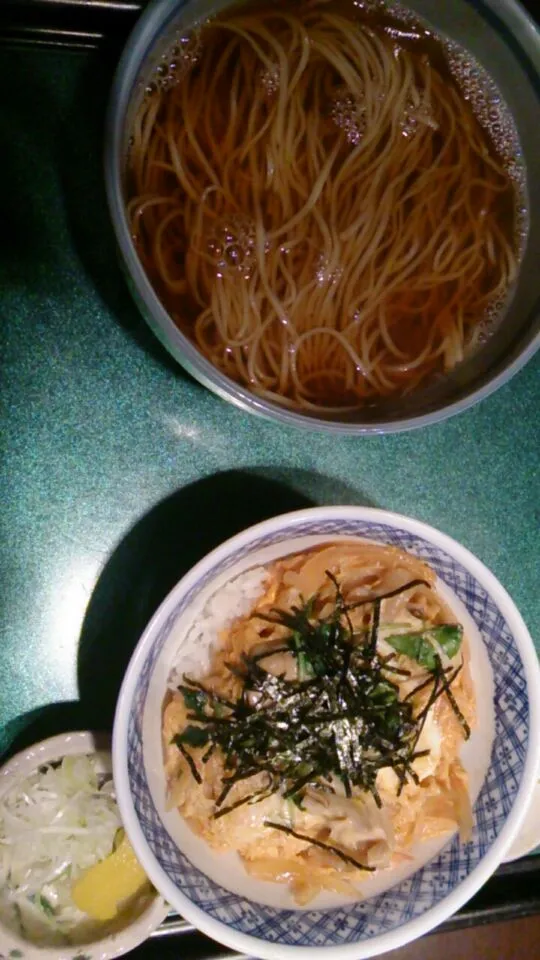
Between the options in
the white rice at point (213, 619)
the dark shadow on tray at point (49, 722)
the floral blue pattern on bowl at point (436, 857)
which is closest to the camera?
the floral blue pattern on bowl at point (436, 857)

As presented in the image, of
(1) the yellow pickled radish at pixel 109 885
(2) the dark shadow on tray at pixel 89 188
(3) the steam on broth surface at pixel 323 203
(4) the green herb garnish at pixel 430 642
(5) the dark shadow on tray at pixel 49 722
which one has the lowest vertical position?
(1) the yellow pickled radish at pixel 109 885

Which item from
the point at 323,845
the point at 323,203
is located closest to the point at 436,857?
the point at 323,845

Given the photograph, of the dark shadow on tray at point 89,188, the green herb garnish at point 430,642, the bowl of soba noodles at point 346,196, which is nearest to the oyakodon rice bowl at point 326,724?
the green herb garnish at point 430,642

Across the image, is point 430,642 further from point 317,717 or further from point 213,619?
point 213,619

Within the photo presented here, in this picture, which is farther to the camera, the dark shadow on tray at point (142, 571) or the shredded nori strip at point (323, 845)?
the dark shadow on tray at point (142, 571)

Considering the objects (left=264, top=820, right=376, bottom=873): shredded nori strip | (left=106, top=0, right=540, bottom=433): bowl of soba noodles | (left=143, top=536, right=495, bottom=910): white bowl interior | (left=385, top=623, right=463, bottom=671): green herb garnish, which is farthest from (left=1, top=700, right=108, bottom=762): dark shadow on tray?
(left=106, top=0, right=540, bottom=433): bowl of soba noodles

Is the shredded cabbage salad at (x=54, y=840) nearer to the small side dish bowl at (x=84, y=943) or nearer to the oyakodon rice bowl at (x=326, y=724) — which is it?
the small side dish bowl at (x=84, y=943)

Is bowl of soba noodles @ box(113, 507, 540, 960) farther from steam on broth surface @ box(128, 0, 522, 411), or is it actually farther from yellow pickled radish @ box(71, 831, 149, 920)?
steam on broth surface @ box(128, 0, 522, 411)
